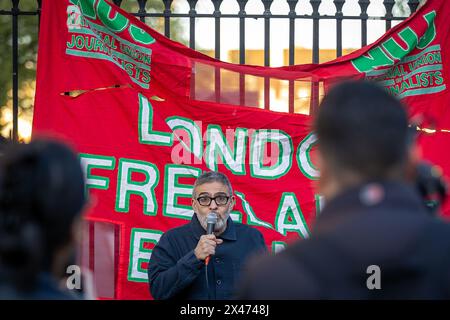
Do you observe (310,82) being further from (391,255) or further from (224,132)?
(391,255)

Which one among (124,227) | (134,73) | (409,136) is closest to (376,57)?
(134,73)

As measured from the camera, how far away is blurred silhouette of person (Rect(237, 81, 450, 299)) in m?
2.12

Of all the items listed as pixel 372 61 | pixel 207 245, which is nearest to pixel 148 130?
pixel 207 245

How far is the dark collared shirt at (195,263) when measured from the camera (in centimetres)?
546

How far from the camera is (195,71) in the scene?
258 inches

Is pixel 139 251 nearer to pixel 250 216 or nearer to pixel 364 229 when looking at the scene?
pixel 250 216

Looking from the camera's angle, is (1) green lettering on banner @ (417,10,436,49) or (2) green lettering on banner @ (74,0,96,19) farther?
(1) green lettering on banner @ (417,10,436,49)

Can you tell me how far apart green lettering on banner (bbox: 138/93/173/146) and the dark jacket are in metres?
4.28

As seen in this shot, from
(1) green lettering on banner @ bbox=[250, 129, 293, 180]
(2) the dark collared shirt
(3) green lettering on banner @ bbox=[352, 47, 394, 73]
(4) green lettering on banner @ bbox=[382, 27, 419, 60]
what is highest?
(4) green lettering on banner @ bbox=[382, 27, 419, 60]

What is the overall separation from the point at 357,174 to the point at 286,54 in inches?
198

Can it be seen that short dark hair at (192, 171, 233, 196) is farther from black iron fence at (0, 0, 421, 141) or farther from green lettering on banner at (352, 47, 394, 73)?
green lettering on banner at (352, 47, 394, 73)

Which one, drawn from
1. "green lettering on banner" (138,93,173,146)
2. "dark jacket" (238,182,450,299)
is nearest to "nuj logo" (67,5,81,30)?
"green lettering on banner" (138,93,173,146)

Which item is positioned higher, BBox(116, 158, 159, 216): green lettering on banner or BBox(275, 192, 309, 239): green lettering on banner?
BBox(116, 158, 159, 216): green lettering on banner

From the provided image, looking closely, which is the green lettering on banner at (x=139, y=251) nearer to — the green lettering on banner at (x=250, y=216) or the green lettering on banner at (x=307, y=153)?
the green lettering on banner at (x=250, y=216)
